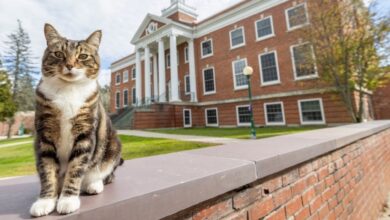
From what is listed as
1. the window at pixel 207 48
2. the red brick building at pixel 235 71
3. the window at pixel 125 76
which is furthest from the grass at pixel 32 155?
the window at pixel 125 76

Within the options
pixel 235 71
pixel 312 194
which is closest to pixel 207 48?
pixel 235 71

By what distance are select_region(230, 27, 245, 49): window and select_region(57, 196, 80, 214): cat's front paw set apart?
19127 millimetres

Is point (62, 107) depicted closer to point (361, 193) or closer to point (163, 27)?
point (361, 193)

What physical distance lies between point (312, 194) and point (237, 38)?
18.7 metres

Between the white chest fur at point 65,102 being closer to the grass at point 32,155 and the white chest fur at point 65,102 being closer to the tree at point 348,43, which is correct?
the grass at point 32,155

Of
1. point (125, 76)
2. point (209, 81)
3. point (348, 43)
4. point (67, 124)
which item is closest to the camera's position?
point (67, 124)

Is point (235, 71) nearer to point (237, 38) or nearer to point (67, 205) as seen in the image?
point (237, 38)

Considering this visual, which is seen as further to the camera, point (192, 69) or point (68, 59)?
point (192, 69)

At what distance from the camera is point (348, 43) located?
32.6 ft

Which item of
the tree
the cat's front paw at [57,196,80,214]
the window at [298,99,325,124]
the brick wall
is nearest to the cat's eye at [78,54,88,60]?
the cat's front paw at [57,196,80,214]

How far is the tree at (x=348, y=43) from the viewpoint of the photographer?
973cm

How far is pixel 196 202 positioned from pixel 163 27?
21.8 m

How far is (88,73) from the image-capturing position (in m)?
1.13

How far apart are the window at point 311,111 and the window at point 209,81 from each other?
8.28 meters
